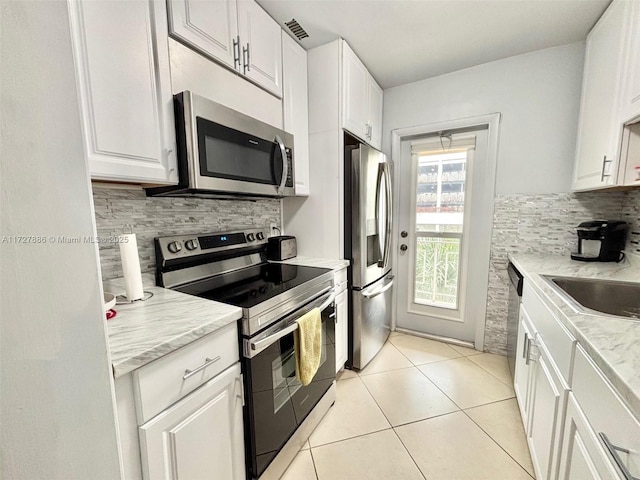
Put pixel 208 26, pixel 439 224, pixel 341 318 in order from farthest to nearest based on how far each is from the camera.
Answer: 1. pixel 439 224
2. pixel 341 318
3. pixel 208 26

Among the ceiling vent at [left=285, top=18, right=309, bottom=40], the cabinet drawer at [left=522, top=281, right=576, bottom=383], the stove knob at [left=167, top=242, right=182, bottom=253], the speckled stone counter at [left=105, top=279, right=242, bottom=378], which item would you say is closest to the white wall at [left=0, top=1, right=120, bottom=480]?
the speckled stone counter at [left=105, top=279, right=242, bottom=378]

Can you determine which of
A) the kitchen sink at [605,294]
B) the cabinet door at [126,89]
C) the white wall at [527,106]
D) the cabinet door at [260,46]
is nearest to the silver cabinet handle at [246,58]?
the cabinet door at [260,46]

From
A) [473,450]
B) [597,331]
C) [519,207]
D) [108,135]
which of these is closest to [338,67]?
[108,135]

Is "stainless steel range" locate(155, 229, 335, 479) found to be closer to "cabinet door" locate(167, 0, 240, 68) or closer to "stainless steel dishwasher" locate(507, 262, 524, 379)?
"cabinet door" locate(167, 0, 240, 68)

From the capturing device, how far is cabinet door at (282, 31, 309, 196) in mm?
1728

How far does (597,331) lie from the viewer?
2.55 ft

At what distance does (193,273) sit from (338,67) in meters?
1.63

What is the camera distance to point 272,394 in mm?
1188

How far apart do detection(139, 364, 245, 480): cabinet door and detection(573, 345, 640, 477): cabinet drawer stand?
108 cm

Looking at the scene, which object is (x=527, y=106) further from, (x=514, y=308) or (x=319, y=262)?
(x=319, y=262)

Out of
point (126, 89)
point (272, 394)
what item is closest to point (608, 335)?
point (272, 394)

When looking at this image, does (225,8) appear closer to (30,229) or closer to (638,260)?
(30,229)

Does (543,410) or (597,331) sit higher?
(597,331)

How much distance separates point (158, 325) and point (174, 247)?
0.59 m
